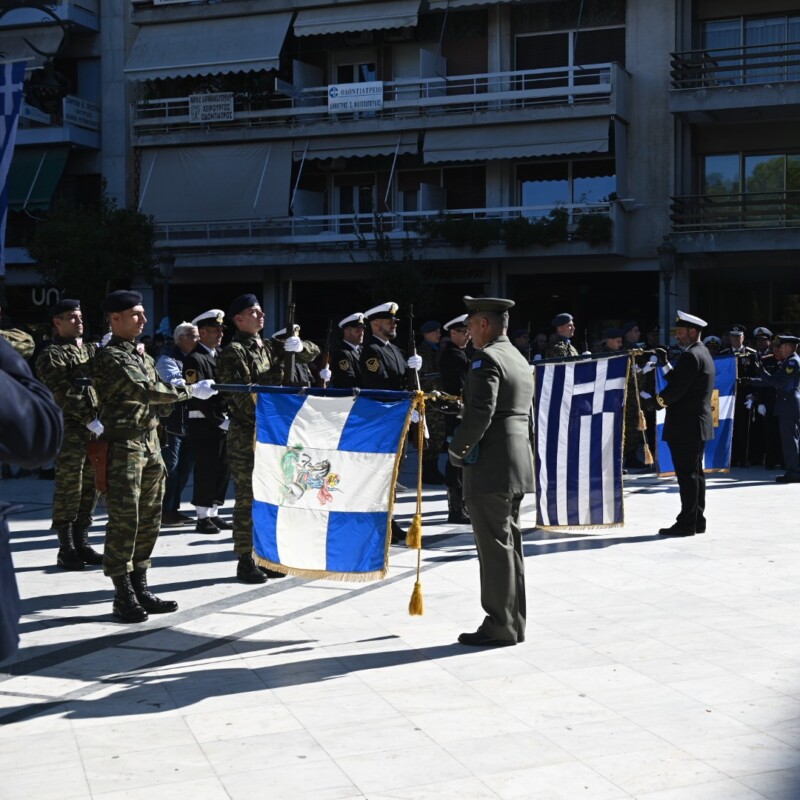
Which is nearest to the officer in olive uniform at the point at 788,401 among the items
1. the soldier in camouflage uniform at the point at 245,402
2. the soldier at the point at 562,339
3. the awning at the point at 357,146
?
the soldier at the point at 562,339

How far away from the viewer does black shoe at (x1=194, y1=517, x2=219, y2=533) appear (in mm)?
11102

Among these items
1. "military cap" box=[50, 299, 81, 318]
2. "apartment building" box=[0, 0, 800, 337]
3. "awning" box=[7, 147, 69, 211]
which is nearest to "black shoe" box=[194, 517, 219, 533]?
"military cap" box=[50, 299, 81, 318]

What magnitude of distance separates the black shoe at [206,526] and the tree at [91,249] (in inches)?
775

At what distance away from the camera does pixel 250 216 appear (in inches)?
1249

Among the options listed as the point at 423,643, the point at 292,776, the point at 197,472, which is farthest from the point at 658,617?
the point at 197,472

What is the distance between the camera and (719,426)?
14031 mm

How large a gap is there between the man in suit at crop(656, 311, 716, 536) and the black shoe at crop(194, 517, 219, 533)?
13.4ft

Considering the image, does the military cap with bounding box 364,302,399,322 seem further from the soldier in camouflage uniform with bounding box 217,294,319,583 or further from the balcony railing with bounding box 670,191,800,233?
the balcony railing with bounding box 670,191,800,233

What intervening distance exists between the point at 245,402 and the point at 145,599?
5.96 ft

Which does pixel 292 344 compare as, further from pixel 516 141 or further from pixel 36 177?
pixel 36 177

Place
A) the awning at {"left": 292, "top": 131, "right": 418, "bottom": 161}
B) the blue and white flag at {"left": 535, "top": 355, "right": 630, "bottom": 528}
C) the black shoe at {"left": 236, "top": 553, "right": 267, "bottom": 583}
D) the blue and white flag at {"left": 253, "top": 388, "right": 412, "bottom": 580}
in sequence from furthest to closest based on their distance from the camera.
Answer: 1. the awning at {"left": 292, "top": 131, "right": 418, "bottom": 161}
2. the blue and white flag at {"left": 535, "top": 355, "right": 630, "bottom": 528}
3. the black shoe at {"left": 236, "top": 553, "right": 267, "bottom": 583}
4. the blue and white flag at {"left": 253, "top": 388, "right": 412, "bottom": 580}

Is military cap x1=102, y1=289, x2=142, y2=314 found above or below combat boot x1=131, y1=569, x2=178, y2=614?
above

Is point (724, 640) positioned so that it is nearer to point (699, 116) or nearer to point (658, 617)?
point (658, 617)

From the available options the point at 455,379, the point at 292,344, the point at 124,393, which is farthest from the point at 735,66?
the point at 124,393
